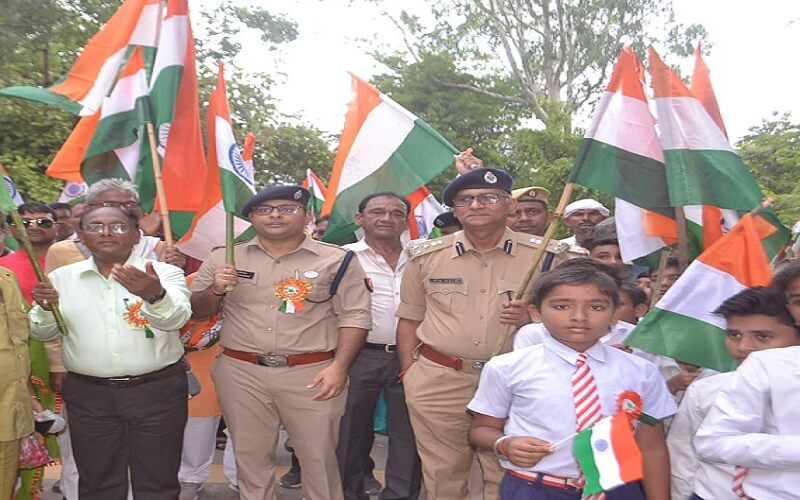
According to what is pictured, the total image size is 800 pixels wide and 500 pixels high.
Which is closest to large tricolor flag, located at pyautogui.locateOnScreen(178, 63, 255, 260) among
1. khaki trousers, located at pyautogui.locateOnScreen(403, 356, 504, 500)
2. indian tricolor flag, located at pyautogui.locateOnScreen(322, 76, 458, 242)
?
indian tricolor flag, located at pyautogui.locateOnScreen(322, 76, 458, 242)

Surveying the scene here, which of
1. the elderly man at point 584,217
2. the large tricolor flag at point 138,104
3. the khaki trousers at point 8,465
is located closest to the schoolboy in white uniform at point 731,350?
the khaki trousers at point 8,465

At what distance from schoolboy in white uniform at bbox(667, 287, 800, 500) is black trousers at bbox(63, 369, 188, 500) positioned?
7.63 ft

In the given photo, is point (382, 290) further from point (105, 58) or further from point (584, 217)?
point (105, 58)

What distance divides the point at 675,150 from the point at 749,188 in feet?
1.28

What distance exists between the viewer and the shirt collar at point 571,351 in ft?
8.69

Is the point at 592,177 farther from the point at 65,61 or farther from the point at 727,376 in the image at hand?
the point at 65,61

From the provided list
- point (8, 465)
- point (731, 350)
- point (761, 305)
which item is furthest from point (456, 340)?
point (8, 465)

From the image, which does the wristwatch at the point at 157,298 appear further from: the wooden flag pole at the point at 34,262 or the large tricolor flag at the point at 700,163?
the large tricolor flag at the point at 700,163

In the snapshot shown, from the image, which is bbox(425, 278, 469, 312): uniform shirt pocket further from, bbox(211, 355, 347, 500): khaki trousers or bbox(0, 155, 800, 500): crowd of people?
bbox(211, 355, 347, 500): khaki trousers

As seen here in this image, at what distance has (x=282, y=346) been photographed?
379 centimetres

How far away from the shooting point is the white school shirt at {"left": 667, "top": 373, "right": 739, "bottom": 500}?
2531 millimetres

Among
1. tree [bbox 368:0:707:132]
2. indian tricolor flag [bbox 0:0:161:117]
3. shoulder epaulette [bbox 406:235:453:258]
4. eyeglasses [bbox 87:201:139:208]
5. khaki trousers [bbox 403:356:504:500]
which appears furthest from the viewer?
tree [bbox 368:0:707:132]

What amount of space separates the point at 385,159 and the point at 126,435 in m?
2.30

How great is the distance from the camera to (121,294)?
3496 millimetres
